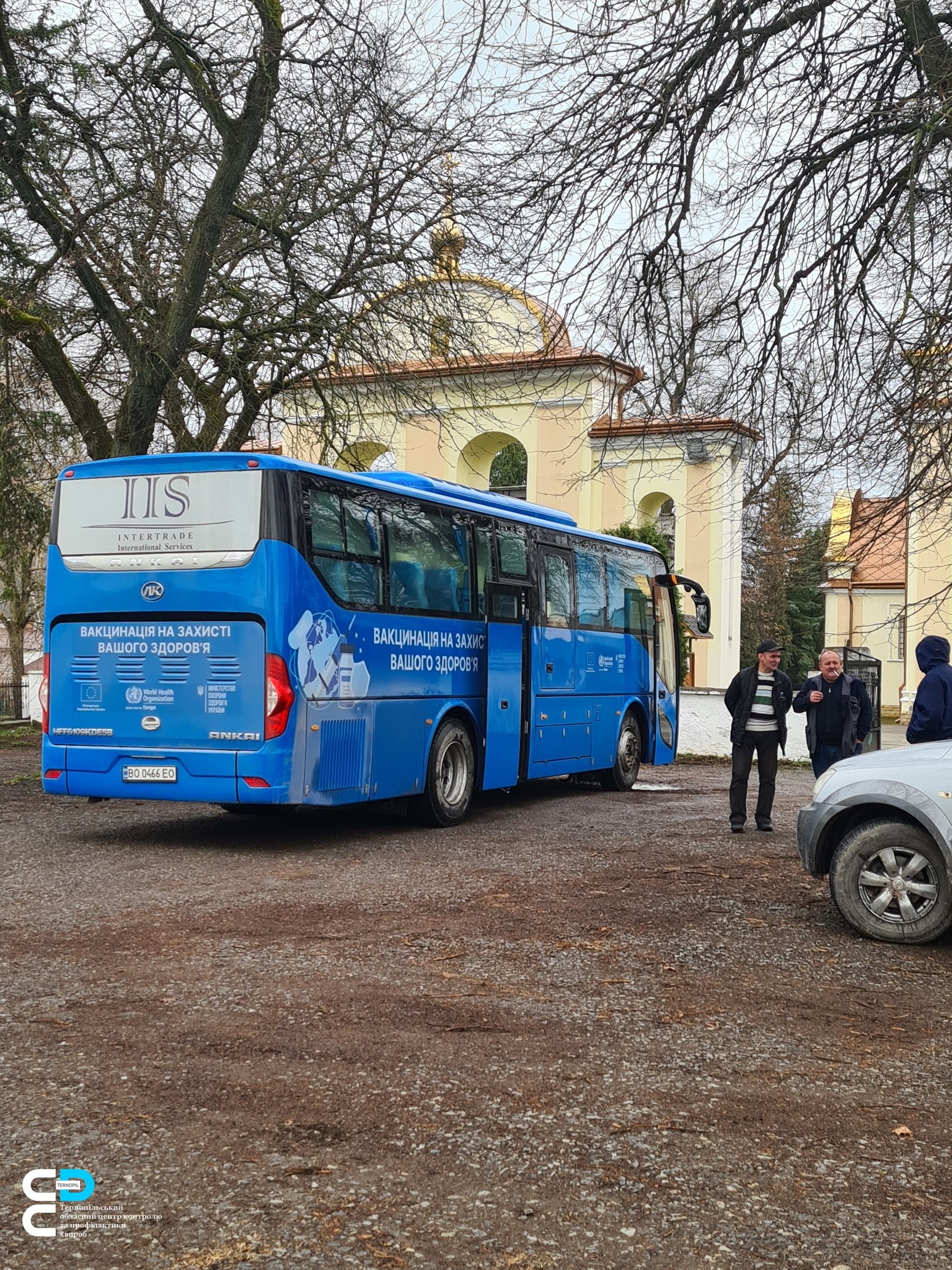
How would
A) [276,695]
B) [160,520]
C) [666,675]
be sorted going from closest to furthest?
[276,695], [160,520], [666,675]

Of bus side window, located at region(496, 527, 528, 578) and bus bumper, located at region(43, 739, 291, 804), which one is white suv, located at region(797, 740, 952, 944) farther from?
bus side window, located at region(496, 527, 528, 578)

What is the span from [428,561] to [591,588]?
400 centimetres

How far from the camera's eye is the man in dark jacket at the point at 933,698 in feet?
33.9

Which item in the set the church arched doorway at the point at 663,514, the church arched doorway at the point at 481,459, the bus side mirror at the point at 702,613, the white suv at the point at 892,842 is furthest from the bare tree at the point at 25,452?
the church arched doorway at the point at 663,514

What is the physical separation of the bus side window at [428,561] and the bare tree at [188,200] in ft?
12.5

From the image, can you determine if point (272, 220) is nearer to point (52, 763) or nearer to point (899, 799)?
point (52, 763)

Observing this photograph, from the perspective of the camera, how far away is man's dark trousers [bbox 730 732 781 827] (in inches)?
531

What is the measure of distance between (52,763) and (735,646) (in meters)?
32.6

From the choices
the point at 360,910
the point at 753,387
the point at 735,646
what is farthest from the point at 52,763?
the point at 735,646

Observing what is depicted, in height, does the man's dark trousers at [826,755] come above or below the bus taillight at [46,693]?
below

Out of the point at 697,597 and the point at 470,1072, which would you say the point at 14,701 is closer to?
the point at 697,597

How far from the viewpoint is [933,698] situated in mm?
10367

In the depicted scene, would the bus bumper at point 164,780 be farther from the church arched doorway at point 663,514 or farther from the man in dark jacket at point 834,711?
the church arched doorway at point 663,514

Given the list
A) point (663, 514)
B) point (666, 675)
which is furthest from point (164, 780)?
point (663, 514)
